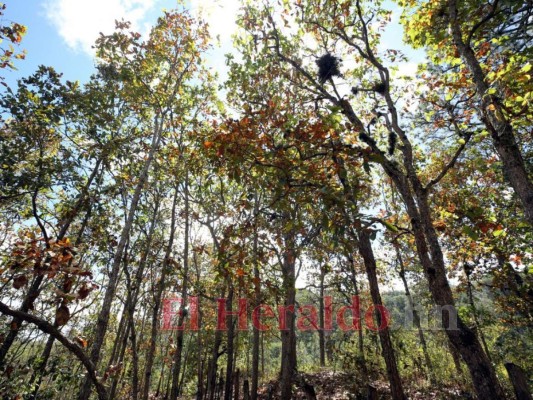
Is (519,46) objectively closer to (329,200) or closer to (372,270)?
(372,270)

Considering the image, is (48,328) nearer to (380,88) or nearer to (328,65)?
(328,65)

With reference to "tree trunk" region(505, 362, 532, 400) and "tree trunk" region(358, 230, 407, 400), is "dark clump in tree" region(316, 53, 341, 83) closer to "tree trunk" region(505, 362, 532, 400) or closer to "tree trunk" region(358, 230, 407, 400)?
"tree trunk" region(358, 230, 407, 400)

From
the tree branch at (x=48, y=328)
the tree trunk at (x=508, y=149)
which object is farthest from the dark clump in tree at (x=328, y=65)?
the tree branch at (x=48, y=328)

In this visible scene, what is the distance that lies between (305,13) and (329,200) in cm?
684

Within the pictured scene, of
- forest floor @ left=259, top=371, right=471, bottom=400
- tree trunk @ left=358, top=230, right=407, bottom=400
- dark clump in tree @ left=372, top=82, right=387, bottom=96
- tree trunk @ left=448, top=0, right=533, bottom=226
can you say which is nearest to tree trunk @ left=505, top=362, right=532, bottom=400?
tree trunk @ left=448, top=0, right=533, bottom=226

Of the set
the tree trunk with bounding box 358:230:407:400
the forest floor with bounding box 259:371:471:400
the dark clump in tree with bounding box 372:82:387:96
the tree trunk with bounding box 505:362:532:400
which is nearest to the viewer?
the tree trunk with bounding box 505:362:532:400

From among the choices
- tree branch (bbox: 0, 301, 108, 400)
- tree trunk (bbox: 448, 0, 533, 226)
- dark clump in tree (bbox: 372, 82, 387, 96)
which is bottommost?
tree branch (bbox: 0, 301, 108, 400)

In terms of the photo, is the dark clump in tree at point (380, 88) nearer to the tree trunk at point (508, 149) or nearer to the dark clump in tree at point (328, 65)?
the dark clump in tree at point (328, 65)

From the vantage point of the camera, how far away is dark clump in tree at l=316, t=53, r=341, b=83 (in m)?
6.26

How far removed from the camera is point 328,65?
6316 mm

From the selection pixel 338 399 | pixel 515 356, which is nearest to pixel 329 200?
pixel 338 399

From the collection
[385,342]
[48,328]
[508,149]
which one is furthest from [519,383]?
[48,328]

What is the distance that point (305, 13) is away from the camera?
751cm

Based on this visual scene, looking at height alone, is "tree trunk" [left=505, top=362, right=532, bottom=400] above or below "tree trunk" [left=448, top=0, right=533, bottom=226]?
below
